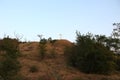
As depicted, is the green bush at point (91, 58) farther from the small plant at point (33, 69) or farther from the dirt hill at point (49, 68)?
the small plant at point (33, 69)

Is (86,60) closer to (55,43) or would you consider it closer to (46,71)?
(46,71)

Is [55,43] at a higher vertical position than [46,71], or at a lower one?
higher

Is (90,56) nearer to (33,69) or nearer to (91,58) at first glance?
(91,58)

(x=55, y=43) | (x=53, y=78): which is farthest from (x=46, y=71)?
(x=55, y=43)

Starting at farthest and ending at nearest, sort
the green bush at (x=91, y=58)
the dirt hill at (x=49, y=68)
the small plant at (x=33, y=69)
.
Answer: the green bush at (x=91, y=58)
the small plant at (x=33, y=69)
the dirt hill at (x=49, y=68)

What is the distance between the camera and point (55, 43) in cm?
4516

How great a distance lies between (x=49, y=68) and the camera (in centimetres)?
3272

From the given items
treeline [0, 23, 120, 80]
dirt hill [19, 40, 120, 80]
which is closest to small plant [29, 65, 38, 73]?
dirt hill [19, 40, 120, 80]

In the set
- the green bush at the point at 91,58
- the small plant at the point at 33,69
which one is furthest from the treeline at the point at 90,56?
the small plant at the point at 33,69

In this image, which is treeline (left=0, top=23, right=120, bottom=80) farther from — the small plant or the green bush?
the small plant

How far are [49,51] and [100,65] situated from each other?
8.25m

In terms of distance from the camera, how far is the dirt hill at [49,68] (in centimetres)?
2928

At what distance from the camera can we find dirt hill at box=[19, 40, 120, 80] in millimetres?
29283

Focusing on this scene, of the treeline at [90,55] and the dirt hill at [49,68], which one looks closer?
the dirt hill at [49,68]
